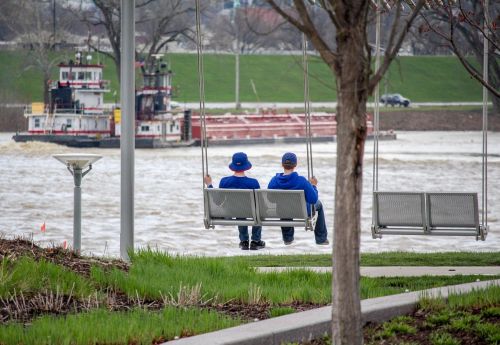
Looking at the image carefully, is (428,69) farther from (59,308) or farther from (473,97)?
(59,308)

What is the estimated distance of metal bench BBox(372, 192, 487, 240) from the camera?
13562 millimetres

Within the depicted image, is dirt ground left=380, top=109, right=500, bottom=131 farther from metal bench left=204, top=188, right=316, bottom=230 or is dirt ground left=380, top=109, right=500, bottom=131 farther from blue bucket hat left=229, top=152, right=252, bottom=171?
metal bench left=204, top=188, right=316, bottom=230

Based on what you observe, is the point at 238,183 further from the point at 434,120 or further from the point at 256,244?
the point at 434,120

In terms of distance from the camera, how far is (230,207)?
1416 centimetres

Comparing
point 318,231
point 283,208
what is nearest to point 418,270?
point 283,208

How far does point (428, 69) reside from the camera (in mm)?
93500

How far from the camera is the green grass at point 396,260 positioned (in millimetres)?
13273

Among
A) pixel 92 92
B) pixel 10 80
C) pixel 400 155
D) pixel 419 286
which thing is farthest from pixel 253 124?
pixel 419 286

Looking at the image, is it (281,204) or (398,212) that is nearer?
(398,212)

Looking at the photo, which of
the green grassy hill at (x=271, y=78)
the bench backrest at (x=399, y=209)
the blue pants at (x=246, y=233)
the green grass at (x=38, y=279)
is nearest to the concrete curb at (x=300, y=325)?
the green grass at (x=38, y=279)

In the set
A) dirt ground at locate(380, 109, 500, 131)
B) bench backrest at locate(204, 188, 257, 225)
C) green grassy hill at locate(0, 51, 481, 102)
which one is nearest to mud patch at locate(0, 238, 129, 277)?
bench backrest at locate(204, 188, 257, 225)

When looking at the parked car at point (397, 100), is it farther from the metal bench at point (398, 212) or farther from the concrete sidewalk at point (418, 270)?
the concrete sidewalk at point (418, 270)

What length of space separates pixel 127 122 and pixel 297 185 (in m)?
3.34

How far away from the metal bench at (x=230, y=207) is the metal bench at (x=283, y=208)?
102 mm
